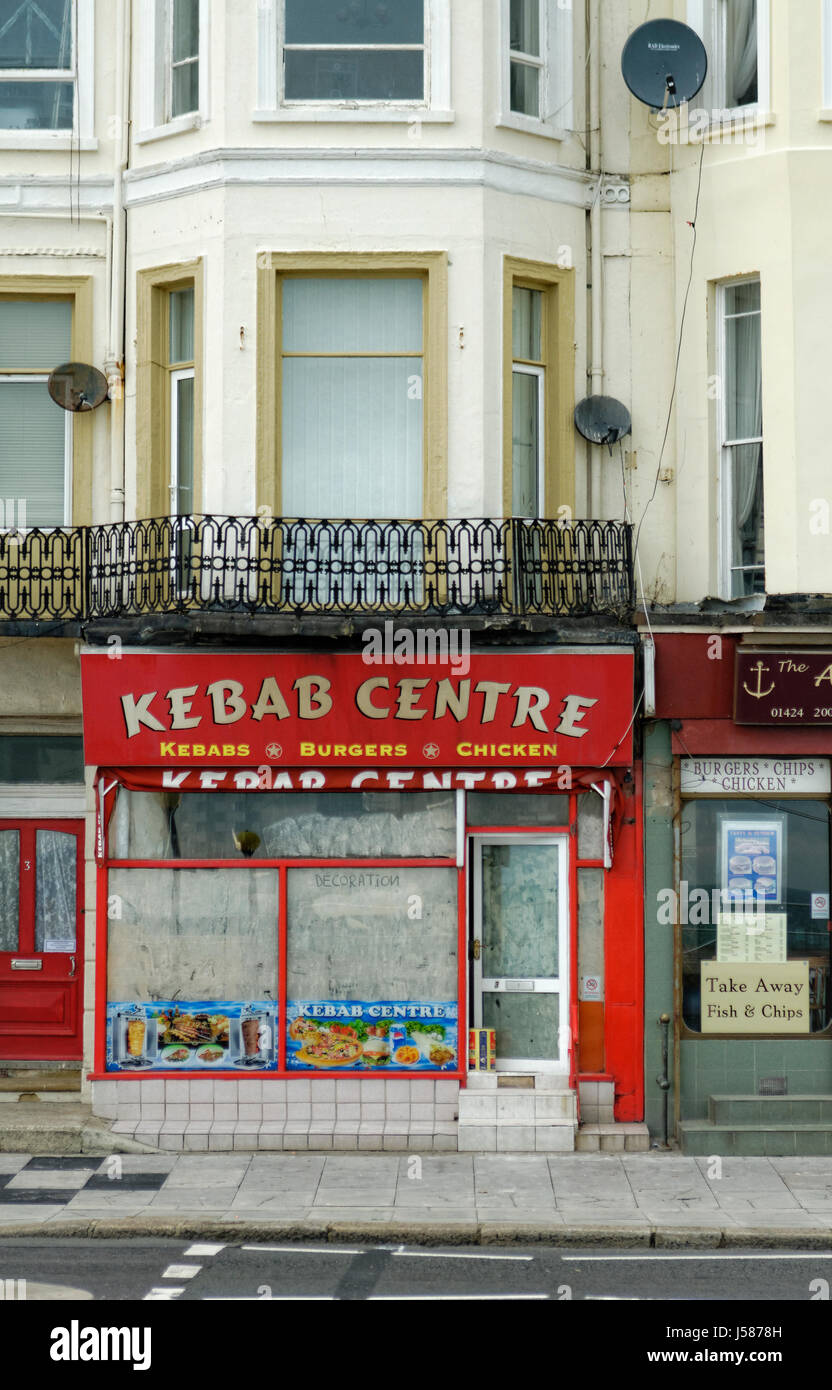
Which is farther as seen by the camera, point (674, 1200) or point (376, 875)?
point (376, 875)

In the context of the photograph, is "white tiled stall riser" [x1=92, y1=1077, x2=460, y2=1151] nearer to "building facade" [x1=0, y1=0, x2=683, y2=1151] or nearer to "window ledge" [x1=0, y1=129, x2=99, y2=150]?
"building facade" [x1=0, y1=0, x2=683, y2=1151]

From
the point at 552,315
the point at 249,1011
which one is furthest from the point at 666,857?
the point at 552,315

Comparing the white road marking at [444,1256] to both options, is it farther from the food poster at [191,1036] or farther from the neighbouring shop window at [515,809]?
the neighbouring shop window at [515,809]

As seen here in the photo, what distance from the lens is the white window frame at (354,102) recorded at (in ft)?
49.2

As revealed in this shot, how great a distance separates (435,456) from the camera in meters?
15.0

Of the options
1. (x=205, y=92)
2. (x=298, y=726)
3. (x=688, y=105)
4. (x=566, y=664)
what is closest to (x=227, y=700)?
(x=298, y=726)

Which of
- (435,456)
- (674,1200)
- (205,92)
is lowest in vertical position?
(674,1200)

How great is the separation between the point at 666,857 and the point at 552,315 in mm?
5151

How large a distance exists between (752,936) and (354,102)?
835 cm

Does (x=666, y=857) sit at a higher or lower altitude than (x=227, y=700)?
lower

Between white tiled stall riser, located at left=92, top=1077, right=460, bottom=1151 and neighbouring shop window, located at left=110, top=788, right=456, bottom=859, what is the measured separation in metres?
2.03

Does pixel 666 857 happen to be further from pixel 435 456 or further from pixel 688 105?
pixel 688 105

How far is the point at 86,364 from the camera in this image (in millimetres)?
15672

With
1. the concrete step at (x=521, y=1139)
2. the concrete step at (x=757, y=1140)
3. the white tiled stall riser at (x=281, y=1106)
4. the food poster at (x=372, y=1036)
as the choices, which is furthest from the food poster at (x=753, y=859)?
the white tiled stall riser at (x=281, y=1106)
